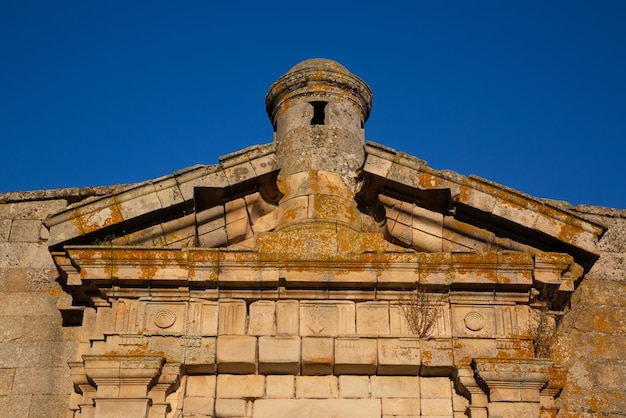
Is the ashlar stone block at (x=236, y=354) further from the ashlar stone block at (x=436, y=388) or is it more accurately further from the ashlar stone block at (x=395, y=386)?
the ashlar stone block at (x=436, y=388)

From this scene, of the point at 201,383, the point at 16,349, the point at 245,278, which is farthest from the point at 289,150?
the point at 16,349

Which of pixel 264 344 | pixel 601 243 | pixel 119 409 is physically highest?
pixel 601 243

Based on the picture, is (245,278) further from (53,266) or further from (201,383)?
(53,266)

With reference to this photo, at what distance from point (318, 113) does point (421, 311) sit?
2340 millimetres

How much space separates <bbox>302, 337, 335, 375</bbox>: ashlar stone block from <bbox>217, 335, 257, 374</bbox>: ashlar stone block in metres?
0.42

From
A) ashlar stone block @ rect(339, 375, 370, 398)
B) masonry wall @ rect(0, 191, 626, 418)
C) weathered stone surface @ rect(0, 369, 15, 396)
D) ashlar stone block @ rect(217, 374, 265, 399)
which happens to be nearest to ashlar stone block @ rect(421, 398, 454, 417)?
masonry wall @ rect(0, 191, 626, 418)

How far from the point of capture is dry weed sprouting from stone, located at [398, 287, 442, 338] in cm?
870

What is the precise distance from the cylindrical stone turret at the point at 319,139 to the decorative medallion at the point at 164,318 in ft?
4.23

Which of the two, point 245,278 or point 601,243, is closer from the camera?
point 245,278

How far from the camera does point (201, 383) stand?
860 centimetres

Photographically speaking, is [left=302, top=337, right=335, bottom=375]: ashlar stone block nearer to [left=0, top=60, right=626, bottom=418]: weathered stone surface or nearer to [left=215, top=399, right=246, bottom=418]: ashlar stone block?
[left=0, top=60, right=626, bottom=418]: weathered stone surface

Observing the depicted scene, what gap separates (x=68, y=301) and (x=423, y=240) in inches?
128

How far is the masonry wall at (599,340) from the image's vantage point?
924 cm

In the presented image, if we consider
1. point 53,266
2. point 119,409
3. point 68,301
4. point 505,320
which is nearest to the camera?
point 119,409
